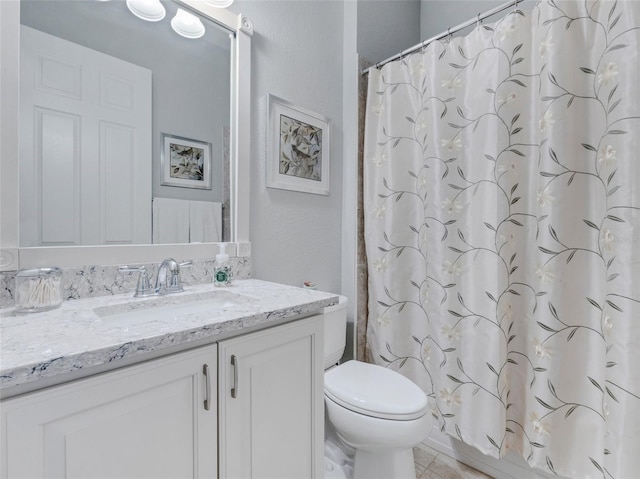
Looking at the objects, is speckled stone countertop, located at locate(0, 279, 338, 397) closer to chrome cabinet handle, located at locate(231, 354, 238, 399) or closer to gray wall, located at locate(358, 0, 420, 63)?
chrome cabinet handle, located at locate(231, 354, 238, 399)

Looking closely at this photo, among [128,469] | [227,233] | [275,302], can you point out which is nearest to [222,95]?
[227,233]

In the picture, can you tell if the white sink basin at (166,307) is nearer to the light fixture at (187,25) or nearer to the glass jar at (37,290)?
the glass jar at (37,290)

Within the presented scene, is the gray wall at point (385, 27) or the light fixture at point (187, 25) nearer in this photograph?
the light fixture at point (187, 25)

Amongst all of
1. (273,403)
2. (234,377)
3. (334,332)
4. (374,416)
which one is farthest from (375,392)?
(234,377)

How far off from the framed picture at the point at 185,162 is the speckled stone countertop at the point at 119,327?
16.2 inches

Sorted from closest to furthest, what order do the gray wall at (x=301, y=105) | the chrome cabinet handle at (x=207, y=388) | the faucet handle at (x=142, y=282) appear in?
1. the chrome cabinet handle at (x=207, y=388)
2. the faucet handle at (x=142, y=282)
3. the gray wall at (x=301, y=105)

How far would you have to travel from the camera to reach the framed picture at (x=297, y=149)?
56.2 inches

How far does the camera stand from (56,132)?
90 centimetres

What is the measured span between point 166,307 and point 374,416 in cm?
79

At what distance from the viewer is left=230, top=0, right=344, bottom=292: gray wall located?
54.3 inches

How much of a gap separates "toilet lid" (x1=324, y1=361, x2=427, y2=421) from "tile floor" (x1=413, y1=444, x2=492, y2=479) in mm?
516

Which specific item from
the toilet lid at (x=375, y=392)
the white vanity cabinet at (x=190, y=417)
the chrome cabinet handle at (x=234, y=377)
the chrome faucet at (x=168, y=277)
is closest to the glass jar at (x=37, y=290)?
the chrome faucet at (x=168, y=277)

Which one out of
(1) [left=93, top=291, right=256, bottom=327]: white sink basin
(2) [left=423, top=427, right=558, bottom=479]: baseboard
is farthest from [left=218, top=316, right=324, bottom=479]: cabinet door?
(2) [left=423, top=427, right=558, bottom=479]: baseboard

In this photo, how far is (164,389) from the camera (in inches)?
24.9
